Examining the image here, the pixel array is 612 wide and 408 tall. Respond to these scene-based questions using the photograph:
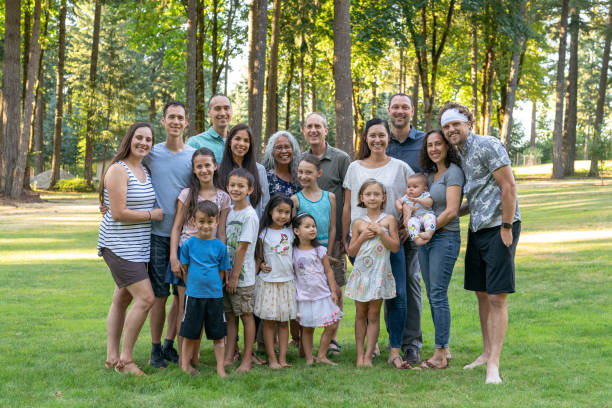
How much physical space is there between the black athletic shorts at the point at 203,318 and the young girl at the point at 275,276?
48 cm

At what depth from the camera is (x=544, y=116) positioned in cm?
8338

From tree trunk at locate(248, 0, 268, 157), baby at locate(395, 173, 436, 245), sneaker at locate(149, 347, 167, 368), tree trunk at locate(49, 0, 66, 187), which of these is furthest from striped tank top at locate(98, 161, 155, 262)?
tree trunk at locate(49, 0, 66, 187)

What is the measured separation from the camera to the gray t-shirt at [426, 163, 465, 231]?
5398 mm

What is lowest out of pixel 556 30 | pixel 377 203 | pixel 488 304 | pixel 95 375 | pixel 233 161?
pixel 95 375

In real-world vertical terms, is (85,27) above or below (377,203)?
above

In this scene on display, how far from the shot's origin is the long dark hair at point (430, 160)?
5.53 m

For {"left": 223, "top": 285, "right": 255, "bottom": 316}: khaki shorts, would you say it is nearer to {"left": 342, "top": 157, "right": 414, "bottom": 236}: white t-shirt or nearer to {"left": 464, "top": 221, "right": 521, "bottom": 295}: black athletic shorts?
{"left": 342, "top": 157, "right": 414, "bottom": 236}: white t-shirt

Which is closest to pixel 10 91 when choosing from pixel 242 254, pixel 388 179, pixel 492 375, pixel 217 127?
pixel 217 127

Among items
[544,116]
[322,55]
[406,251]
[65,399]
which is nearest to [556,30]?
[322,55]

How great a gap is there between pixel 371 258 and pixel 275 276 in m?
0.96

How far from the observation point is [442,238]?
546 centimetres

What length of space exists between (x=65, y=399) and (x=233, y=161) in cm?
261

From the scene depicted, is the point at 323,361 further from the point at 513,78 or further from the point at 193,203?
the point at 513,78

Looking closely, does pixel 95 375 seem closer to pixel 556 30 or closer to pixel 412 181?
pixel 412 181
